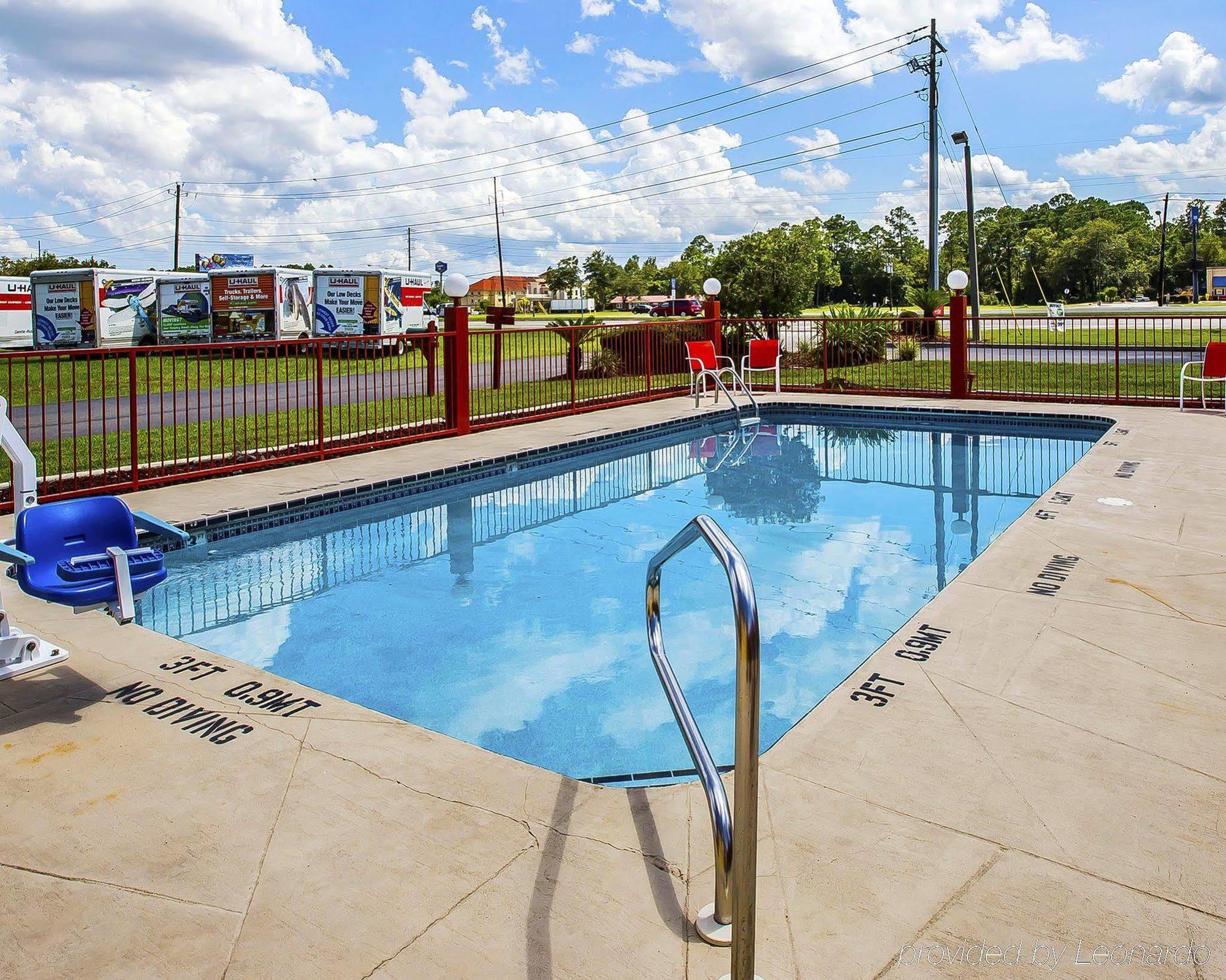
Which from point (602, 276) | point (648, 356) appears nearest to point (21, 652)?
point (648, 356)

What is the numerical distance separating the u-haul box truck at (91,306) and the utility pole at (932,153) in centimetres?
1996

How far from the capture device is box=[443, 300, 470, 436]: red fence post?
10.8m

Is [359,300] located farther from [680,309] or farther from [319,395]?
[680,309]

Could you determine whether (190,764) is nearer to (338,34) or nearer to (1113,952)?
(1113,952)

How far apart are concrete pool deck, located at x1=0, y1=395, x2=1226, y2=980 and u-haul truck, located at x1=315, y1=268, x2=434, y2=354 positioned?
69.9 ft

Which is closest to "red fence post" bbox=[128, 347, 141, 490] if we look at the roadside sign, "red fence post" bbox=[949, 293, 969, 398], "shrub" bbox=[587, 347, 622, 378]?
the roadside sign

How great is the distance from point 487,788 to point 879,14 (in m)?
35.6

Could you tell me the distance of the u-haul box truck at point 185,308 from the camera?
79.4 ft

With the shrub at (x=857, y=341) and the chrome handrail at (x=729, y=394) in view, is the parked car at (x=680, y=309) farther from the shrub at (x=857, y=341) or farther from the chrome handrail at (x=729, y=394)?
the chrome handrail at (x=729, y=394)

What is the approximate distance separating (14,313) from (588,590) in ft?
79.9

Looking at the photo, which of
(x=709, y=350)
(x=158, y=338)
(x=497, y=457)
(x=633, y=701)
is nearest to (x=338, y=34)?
(x=158, y=338)

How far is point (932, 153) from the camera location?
1055 inches

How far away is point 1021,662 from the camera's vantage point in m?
3.97

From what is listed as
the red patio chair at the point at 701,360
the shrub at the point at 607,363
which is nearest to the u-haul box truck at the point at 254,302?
the shrub at the point at 607,363
